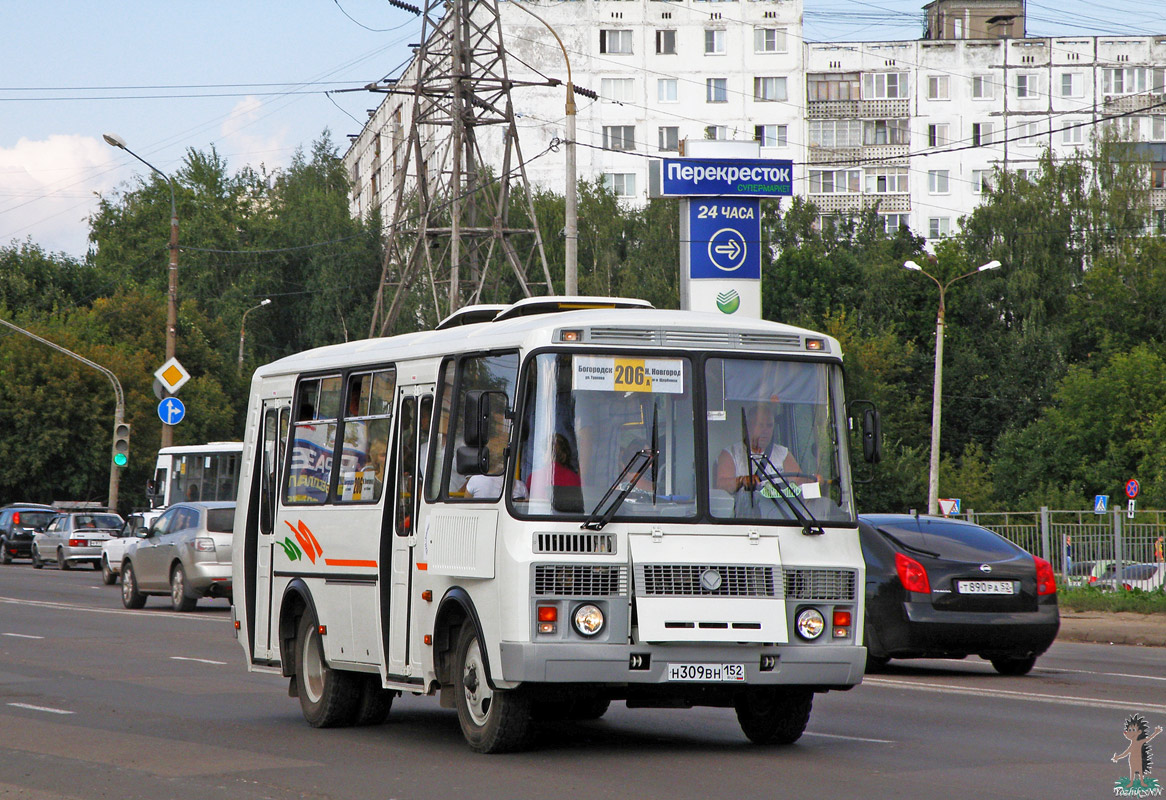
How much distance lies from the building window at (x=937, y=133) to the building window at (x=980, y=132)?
1.27 meters

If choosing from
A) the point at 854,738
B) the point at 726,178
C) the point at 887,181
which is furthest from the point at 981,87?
the point at 854,738

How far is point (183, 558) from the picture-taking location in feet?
88.0

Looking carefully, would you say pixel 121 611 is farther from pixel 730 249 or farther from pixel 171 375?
pixel 730 249

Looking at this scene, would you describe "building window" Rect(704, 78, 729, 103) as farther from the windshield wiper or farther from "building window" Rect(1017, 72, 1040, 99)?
the windshield wiper

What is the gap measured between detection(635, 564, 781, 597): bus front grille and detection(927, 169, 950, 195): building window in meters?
80.5

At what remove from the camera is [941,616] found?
15078 mm

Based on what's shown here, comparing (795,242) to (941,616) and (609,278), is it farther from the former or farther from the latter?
(941,616)

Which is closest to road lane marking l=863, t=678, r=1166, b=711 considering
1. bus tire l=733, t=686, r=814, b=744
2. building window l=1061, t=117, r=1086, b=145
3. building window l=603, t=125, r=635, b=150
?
bus tire l=733, t=686, r=814, b=744

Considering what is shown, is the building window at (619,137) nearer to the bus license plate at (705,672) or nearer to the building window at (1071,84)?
the building window at (1071,84)

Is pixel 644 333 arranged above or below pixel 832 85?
below

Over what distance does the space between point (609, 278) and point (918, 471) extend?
1694 cm

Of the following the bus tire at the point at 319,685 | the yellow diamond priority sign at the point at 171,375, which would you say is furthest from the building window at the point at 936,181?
the bus tire at the point at 319,685

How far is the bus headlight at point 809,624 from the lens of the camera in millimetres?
9531

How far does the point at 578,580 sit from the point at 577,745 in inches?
59.9
